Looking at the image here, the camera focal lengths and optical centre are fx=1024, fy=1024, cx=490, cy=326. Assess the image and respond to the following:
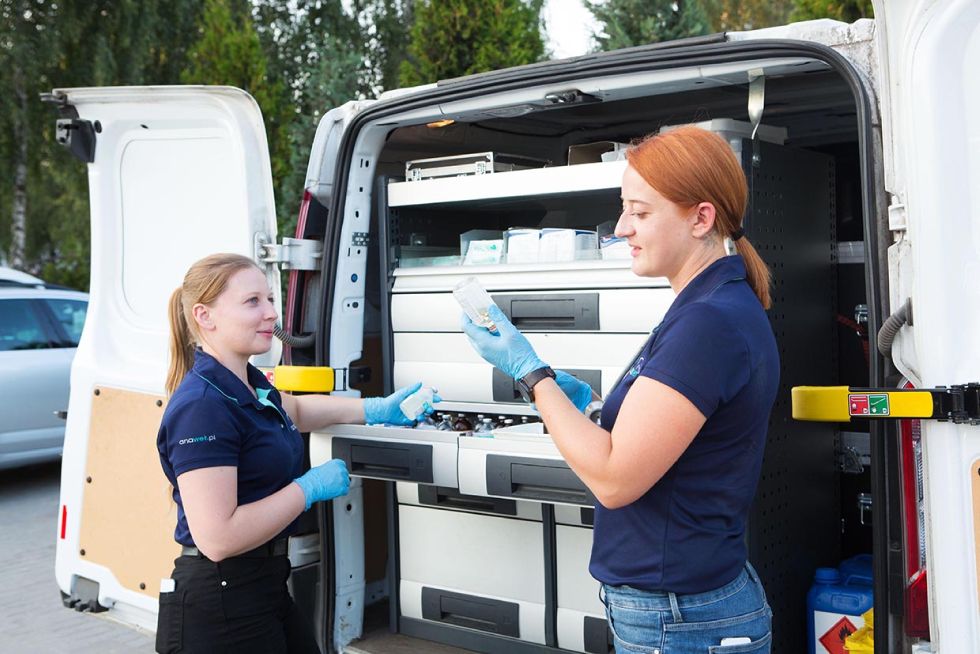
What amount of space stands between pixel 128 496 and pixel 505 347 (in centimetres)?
182

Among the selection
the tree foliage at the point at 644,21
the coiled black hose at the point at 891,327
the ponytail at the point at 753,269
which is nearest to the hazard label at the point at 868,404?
the coiled black hose at the point at 891,327

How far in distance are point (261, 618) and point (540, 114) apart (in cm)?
197

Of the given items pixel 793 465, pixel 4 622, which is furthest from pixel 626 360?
pixel 4 622

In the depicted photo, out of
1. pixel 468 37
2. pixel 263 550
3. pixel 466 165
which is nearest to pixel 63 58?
pixel 468 37

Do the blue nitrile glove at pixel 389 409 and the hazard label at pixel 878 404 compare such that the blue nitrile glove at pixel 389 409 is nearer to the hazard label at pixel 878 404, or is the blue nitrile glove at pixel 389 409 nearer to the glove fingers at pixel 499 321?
the glove fingers at pixel 499 321

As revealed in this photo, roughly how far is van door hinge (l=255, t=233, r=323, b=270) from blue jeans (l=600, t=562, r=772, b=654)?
5.63ft

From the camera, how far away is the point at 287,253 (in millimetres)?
3215

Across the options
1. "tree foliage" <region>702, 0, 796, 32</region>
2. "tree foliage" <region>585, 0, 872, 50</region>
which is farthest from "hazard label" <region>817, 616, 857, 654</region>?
"tree foliage" <region>702, 0, 796, 32</region>

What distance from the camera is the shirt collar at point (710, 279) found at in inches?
73.2

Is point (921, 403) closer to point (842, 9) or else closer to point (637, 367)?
point (637, 367)

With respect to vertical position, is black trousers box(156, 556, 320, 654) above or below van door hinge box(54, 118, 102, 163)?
below

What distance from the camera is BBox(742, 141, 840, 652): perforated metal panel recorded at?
2.83m

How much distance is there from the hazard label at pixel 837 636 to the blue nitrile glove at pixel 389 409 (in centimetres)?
132

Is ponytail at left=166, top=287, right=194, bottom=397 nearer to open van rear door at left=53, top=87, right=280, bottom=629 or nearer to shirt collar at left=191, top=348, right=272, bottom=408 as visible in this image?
shirt collar at left=191, top=348, right=272, bottom=408
